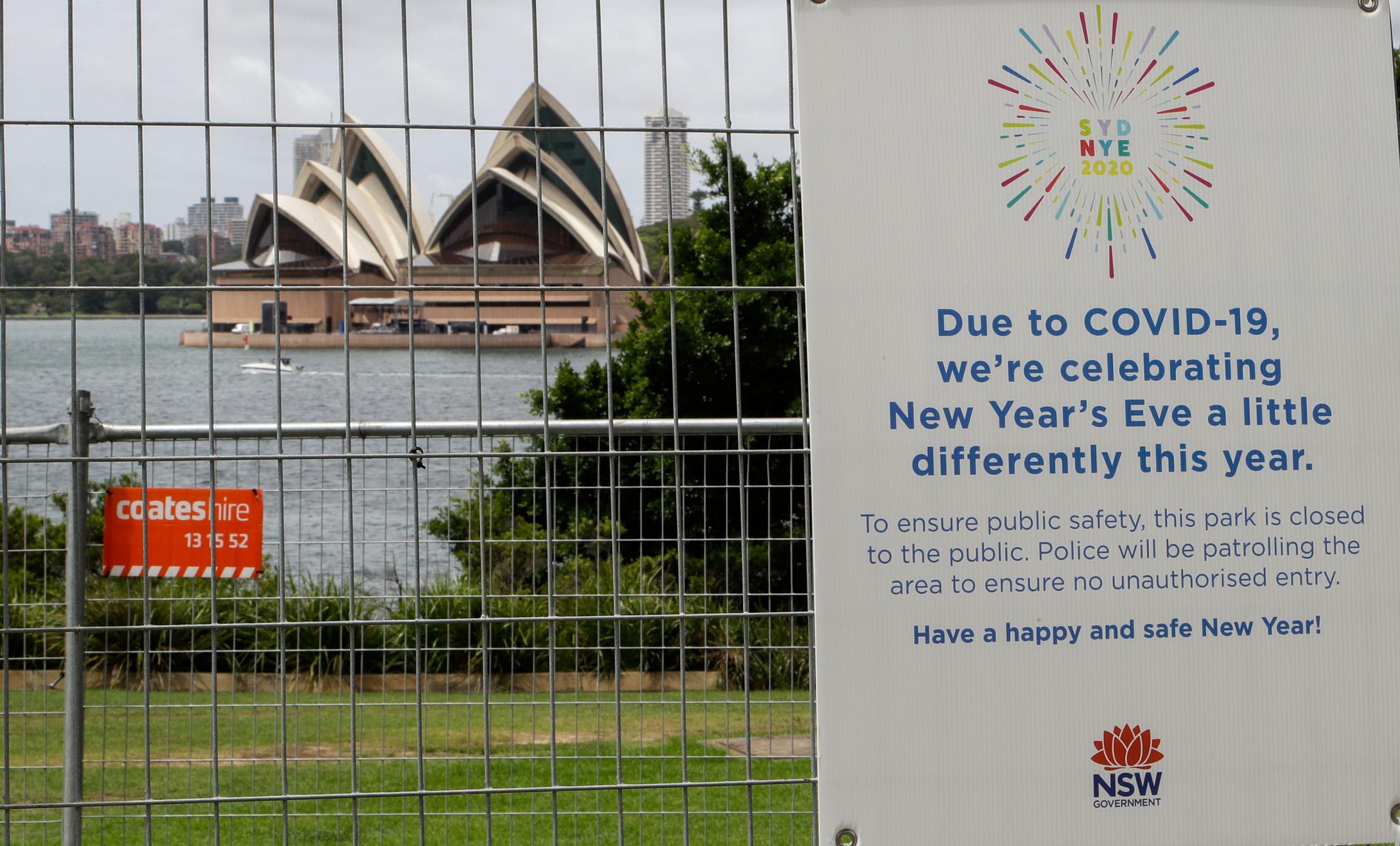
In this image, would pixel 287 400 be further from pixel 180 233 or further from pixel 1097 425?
pixel 1097 425

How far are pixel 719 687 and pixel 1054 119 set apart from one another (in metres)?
3.29

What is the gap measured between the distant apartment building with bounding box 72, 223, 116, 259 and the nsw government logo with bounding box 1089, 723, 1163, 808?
258 cm

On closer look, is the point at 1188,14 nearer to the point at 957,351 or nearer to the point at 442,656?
the point at 957,351

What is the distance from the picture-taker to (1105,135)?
7.82ft

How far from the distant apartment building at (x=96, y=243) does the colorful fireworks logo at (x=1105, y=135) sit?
221cm

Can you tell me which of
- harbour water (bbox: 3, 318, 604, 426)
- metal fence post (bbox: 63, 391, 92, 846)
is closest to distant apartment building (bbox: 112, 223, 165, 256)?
metal fence post (bbox: 63, 391, 92, 846)

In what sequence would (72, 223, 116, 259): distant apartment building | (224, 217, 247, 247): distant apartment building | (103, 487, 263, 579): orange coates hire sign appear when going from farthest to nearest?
(224, 217, 247, 247): distant apartment building < (72, 223, 116, 259): distant apartment building < (103, 487, 263, 579): orange coates hire sign

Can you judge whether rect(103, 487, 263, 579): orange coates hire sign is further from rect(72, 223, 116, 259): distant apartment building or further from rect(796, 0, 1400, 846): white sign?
rect(796, 0, 1400, 846): white sign

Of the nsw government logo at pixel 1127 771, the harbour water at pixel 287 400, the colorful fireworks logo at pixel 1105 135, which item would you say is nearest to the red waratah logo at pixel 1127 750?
the nsw government logo at pixel 1127 771

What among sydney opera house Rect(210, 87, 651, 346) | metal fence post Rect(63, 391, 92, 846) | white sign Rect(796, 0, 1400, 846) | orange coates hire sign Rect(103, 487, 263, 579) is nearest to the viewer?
white sign Rect(796, 0, 1400, 846)

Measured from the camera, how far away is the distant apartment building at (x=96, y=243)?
3133 millimetres

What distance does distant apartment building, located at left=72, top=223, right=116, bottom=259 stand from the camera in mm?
3133

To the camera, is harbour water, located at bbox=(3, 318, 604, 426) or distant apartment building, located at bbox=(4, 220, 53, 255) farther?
harbour water, located at bbox=(3, 318, 604, 426)

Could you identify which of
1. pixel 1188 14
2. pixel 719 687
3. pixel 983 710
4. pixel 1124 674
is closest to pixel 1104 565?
pixel 1124 674
